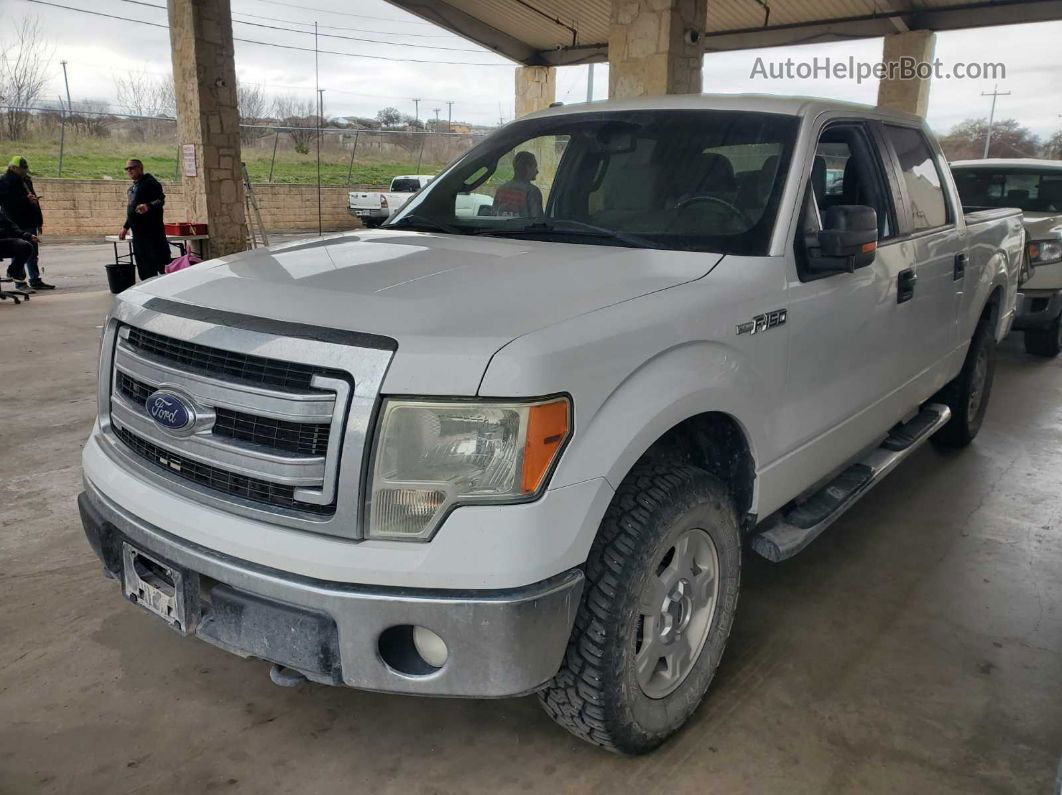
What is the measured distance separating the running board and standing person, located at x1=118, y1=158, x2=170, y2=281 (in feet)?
32.0

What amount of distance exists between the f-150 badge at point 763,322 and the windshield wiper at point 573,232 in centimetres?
42

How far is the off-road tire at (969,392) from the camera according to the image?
192 inches

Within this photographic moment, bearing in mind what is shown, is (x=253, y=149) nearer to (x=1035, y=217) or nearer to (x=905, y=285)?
(x=1035, y=217)

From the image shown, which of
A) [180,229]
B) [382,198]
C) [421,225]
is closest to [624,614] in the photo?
[421,225]

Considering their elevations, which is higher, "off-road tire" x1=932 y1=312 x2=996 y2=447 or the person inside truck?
the person inside truck

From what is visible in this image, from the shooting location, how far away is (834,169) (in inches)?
131

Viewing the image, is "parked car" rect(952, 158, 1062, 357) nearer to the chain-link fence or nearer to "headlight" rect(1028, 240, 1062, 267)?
"headlight" rect(1028, 240, 1062, 267)

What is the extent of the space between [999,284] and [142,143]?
2997 cm

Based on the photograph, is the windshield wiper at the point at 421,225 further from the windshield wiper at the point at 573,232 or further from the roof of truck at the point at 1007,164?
the roof of truck at the point at 1007,164

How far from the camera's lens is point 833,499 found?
3.23 metres

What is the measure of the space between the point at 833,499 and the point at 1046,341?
6.22 meters

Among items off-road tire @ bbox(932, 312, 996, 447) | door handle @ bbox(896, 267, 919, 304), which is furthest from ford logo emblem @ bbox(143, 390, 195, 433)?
off-road tire @ bbox(932, 312, 996, 447)

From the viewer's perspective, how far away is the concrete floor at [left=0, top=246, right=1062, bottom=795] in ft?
7.57

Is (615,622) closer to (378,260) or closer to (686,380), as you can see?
(686,380)
